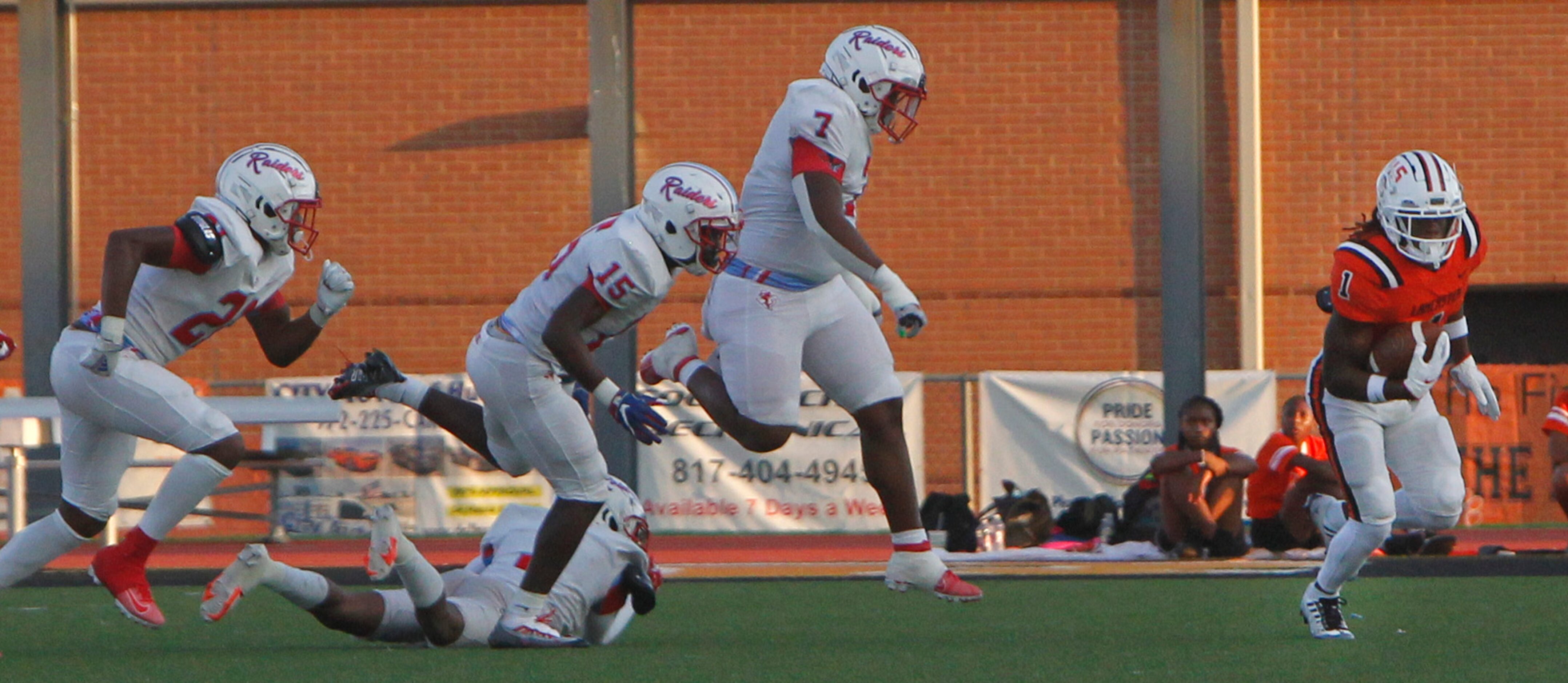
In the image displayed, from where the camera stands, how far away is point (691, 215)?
536cm

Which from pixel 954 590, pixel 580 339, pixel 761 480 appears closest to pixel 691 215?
pixel 580 339

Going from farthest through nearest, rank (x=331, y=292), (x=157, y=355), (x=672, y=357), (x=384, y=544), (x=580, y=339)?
(x=672, y=357) → (x=331, y=292) → (x=157, y=355) → (x=580, y=339) → (x=384, y=544)

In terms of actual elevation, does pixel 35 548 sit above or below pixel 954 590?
above

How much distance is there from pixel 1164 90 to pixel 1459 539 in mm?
3532

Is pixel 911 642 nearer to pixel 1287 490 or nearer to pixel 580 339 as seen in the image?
pixel 580 339

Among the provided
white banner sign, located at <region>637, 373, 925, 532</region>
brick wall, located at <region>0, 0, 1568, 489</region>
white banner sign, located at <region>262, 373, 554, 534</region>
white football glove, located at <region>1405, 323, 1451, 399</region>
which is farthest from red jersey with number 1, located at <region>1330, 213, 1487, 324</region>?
brick wall, located at <region>0, 0, 1568, 489</region>

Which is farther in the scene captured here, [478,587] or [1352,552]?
[1352,552]

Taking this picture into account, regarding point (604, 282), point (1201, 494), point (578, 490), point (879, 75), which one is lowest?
point (1201, 494)

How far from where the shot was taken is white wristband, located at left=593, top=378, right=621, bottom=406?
5.23m

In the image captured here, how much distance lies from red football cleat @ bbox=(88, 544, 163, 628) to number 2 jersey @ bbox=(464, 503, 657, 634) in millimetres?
968

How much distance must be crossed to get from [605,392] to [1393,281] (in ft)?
7.92

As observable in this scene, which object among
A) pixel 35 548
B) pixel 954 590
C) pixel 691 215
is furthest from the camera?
pixel 954 590

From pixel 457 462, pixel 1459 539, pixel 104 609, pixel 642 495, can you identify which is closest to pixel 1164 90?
pixel 1459 539

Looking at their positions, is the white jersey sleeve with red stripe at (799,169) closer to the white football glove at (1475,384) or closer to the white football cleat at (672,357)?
the white football cleat at (672,357)
